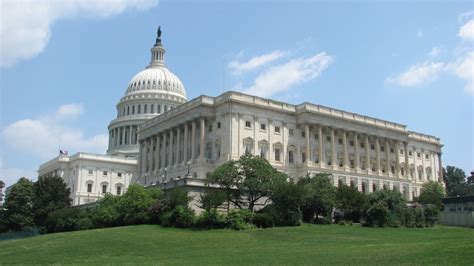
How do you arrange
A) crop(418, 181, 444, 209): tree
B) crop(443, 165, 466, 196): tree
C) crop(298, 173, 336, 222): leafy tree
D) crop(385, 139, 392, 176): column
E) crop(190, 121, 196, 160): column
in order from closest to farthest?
1. crop(298, 173, 336, 222): leafy tree
2. crop(418, 181, 444, 209): tree
3. crop(190, 121, 196, 160): column
4. crop(385, 139, 392, 176): column
5. crop(443, 165, 466, 196): tree

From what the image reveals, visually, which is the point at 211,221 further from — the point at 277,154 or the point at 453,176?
the point at 453,176

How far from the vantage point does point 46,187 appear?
84.4 m

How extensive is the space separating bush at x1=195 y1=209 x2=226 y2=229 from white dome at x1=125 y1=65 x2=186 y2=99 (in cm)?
9753

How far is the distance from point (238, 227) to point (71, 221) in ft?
80.1

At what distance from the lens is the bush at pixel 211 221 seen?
55.8 meters

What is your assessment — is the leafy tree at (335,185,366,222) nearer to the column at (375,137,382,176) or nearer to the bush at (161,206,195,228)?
the bush at (161,206,195,228)

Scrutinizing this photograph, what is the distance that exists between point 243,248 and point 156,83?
117 m

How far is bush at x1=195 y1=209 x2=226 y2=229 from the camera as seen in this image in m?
55.8

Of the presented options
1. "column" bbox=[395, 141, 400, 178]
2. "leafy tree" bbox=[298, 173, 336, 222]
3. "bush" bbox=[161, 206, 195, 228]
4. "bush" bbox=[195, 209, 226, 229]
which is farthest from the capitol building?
"leafy tree" bbox=[298, 173, 336, 222]

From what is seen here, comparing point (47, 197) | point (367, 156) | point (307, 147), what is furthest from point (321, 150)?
point (47, 197)

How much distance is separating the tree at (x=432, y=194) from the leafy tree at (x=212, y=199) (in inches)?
1402

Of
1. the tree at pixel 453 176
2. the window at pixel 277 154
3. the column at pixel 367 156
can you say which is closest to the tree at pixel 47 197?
the window at pixel 277 154

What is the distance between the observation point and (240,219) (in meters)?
56.0

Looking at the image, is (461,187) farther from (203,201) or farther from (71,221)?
(71,221)
